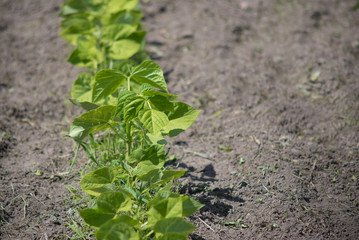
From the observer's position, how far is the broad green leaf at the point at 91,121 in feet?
5.13

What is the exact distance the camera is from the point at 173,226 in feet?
4.38

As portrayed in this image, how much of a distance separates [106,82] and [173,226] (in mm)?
804

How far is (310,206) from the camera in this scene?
1.82 metres

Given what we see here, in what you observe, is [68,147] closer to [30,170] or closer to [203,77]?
[30,170]

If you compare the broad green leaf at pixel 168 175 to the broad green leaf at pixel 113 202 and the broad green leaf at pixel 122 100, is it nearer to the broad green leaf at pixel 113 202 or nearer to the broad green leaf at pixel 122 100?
the broad green leaf at pixel 113 202

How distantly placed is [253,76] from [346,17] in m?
1.81

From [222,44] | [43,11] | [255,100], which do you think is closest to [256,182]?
[255,100]

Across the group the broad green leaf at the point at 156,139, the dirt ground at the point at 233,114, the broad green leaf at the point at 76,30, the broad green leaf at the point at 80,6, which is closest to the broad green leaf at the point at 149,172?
the broad green leaf at the point at 156,139

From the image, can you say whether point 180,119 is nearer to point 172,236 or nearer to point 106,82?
point 106,82

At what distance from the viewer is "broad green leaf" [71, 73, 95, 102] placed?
2074 mm

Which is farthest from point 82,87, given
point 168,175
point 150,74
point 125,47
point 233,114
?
point 233,114

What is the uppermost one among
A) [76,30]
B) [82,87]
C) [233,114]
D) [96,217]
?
[76,30]

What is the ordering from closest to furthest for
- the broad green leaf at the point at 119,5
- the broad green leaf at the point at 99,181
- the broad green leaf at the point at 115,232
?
the broad green leaf at the point at 115,232 → the broad green leaf at the point at 99,181 → the broad green leaf at the point at 119,5

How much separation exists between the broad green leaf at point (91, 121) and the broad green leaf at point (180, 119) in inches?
12.2
